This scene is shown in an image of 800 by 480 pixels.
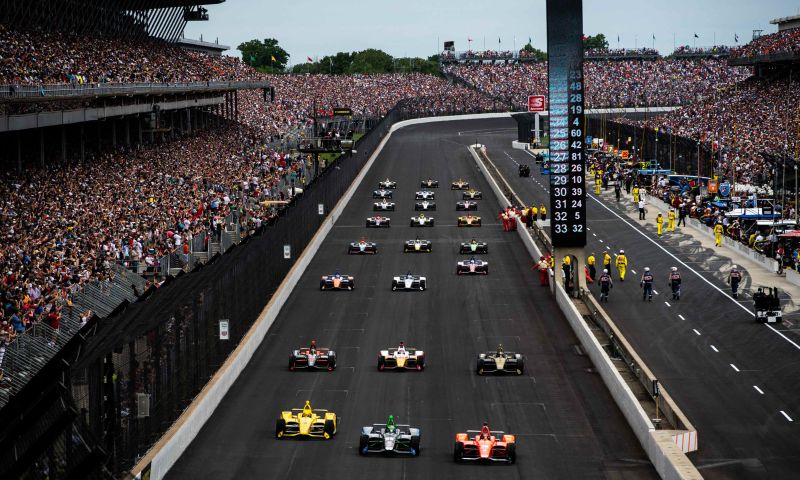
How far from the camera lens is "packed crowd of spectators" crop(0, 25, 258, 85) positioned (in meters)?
54.2

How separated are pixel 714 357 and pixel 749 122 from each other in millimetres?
63199

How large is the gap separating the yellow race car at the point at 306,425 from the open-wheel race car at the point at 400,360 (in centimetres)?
659

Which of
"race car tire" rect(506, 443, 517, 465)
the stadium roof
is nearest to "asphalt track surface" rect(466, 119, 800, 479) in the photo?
"race car tire" rect(506, 443, 517, 465)

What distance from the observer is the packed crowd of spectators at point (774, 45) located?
107375 millimetres

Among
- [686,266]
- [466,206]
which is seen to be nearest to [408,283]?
[686,266]

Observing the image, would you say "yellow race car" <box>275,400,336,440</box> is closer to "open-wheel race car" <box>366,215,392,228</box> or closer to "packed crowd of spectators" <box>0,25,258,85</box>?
"packed crowd of spectators" <box>0,25,258,85</box>

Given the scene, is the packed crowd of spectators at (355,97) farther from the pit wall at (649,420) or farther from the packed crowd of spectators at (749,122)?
the pit wall at (649,420)

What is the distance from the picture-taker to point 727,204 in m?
67.3

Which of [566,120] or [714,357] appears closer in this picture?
[714,357]

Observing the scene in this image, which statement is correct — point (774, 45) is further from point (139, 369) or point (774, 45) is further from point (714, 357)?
point (139, 369)

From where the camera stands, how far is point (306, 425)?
28.3 meters

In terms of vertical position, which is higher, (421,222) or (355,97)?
(355,97)

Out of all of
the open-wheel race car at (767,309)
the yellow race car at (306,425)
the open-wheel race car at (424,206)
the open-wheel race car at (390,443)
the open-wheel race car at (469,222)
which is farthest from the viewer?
the open-wheel race car at (424,206)

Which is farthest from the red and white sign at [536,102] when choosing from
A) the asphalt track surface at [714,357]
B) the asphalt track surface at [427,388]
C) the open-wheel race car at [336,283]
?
the open-wheel race car at [336,283]
